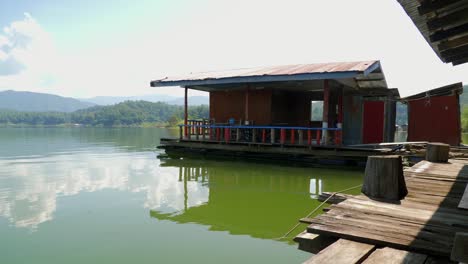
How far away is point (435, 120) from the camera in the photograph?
44.0 ft

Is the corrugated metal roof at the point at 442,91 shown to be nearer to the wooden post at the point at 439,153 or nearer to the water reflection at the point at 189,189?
the water reflection at the point at 189,189

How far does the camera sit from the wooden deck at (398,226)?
243cm

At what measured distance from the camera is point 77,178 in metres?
10.5

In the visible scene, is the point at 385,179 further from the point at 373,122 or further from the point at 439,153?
the point at 373,122

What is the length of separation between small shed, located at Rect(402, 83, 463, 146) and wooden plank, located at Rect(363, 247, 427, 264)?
12.3 m

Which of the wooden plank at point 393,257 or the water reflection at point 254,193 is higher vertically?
the wooden plank at point 393,257

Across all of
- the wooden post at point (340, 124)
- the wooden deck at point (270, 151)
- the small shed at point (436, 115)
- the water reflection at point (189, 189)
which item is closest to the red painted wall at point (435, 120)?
the small shed at point (436, 115)

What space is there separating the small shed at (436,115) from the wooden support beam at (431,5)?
35.3ft

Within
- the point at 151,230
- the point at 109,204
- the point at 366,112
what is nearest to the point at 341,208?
the point at 151,230

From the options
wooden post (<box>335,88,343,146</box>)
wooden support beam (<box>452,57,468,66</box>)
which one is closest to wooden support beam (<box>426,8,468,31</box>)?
wooden support beam (<box>452,57,468,66</box>)

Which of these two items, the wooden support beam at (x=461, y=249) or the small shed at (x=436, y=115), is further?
the small shed at (x=436, y=115)

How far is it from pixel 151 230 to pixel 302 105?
1300 cm

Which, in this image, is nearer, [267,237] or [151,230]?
[267,237]

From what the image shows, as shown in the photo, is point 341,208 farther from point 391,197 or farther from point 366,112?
point 366,112
